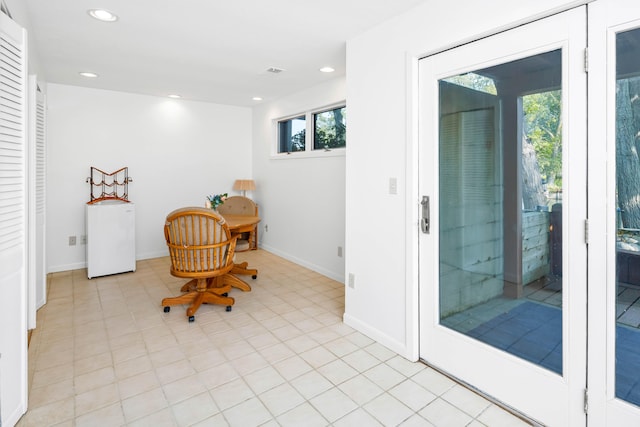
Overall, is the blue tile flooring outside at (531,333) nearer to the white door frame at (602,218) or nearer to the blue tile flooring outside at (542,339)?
the blue tile flooring outside at (542,339)

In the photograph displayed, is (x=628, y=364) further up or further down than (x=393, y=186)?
further down

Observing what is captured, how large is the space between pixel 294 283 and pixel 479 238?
2.44 m

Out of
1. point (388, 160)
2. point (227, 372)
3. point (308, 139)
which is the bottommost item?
point (227, 372)

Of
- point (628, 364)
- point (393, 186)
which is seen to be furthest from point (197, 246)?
point (628, 364)

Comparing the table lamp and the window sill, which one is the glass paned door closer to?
the window sill

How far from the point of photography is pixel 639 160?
4.64 ft

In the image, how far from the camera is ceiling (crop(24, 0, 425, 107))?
2.32 meters

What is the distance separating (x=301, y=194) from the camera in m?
4.78

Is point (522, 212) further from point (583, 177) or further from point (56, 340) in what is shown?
point (56, 340)

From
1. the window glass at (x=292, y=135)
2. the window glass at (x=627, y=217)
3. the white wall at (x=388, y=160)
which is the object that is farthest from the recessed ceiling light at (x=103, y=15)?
the window glass at (x=627, y=217)

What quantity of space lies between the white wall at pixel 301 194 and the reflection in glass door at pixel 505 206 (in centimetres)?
201

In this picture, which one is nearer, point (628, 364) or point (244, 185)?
point (628, 364)

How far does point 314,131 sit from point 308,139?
0.43ft

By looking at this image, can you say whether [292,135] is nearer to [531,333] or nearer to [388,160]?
[388,160]
